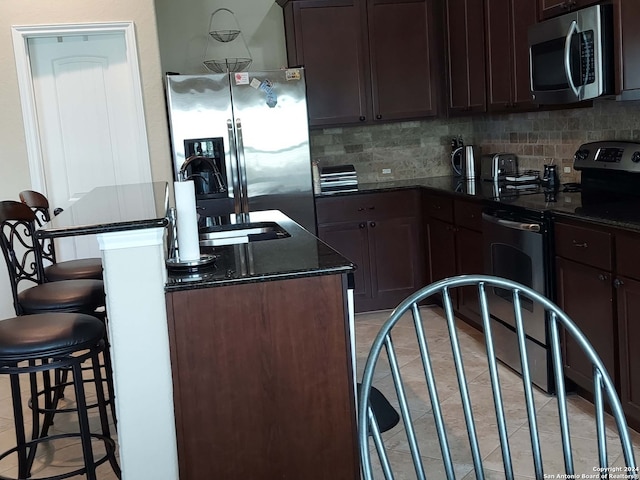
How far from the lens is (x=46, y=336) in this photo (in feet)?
7.44

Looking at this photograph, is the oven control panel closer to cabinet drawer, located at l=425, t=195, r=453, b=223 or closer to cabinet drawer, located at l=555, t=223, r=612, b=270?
cabinet drawer, located at l=555, t=223, r=612, b=270

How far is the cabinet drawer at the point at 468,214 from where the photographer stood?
165 inches

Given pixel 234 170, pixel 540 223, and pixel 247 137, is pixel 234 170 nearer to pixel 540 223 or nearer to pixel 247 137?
pixel 247 137

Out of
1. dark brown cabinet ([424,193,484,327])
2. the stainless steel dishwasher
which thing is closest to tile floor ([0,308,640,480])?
the stainless steel dishwasher

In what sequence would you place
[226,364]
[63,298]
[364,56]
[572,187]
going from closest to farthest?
[226,364] → [63,298] → [572,187] → [364,56]

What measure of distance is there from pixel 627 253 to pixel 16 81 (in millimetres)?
3761

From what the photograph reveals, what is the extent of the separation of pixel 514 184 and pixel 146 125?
238 centimetres

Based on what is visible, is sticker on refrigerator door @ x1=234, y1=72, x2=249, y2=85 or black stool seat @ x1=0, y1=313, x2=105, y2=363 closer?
black stool seat @ x1=0, y1=313, x2=105, y2=363

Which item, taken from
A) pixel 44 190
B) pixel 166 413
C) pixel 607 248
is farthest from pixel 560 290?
pixel 44 190

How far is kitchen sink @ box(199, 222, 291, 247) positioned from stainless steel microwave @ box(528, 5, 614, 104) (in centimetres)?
151

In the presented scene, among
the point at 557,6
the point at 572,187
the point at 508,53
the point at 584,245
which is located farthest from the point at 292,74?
the point at 584,245

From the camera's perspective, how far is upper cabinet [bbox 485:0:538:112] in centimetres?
415

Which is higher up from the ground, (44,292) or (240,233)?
(240,233)

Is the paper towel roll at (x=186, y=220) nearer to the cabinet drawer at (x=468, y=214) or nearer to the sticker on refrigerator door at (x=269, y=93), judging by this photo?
the cabinet drawer at (x=468, y=214)
